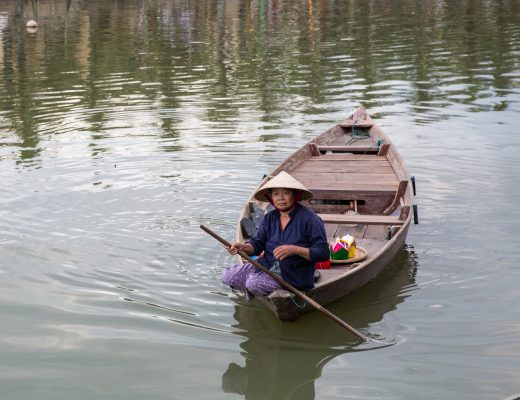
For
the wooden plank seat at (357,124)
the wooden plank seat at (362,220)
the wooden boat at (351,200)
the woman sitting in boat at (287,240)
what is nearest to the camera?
the woman sitting in boat at (287,240)

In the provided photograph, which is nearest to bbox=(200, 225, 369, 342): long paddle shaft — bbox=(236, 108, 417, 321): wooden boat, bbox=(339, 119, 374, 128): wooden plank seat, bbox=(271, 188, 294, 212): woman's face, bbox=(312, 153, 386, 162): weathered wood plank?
bbox=(236, 108, 417, 321): wooden boat

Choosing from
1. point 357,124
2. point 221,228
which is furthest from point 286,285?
point 357,124

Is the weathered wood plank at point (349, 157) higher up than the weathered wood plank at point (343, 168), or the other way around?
the weathered wood plank at point (349, 157)

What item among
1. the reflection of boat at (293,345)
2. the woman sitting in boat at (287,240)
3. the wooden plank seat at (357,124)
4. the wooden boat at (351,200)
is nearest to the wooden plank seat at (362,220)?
the wooden boat at (351,200)

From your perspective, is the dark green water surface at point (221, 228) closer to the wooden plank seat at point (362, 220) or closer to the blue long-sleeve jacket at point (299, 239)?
the wooden plank seat at point (362, 220)

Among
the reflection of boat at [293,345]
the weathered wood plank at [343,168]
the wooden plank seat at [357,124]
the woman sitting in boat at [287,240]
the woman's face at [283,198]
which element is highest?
the woman's face at [283,198]

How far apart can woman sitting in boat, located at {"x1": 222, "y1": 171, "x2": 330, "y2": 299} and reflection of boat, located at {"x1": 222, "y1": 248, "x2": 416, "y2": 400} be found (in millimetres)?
440

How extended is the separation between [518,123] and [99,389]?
10300 mm

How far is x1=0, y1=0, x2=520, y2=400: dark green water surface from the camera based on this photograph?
6.48 meters

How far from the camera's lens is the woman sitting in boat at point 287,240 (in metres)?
6.48

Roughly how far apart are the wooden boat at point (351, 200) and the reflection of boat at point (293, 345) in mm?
192

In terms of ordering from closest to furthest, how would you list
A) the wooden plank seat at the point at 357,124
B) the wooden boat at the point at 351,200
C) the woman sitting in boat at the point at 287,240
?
1. the woman sitting in boat at the point at 287,240
2. the wooden boat at the point at 351,200
3. the wooden plank seat at the point at 357,124

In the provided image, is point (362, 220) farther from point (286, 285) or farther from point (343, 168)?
point (343, 168)

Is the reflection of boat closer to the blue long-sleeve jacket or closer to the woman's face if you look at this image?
the blue long-sleeve jacket
